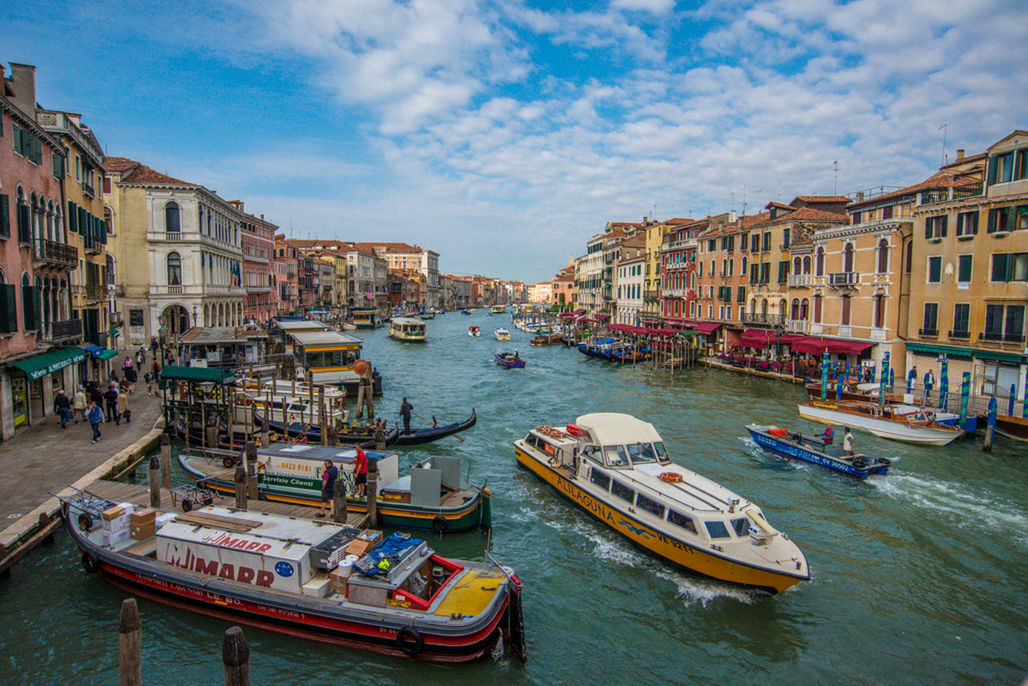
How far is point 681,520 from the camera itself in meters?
11.8

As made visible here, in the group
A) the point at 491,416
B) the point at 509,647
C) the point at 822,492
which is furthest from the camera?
the point at 491,416

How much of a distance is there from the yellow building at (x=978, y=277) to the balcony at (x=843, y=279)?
182 inches

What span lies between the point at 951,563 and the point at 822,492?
4.16 m

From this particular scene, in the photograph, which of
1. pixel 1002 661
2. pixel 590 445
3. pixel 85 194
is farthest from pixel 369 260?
pixel 1002 661

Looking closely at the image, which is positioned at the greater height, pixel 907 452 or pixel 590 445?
pixel 590 445

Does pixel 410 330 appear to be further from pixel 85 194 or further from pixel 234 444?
pixel 234 444

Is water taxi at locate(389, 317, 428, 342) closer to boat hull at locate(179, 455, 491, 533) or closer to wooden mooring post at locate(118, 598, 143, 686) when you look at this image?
boat hull at locate(179, 455, 491, 533)

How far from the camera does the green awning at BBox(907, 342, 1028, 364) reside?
22930 mm

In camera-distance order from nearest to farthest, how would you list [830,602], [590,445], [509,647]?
[509,647]
[830,602]
[590,445]

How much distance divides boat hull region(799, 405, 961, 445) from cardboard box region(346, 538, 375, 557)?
20.6 metres

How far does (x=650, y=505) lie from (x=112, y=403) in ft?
59.5

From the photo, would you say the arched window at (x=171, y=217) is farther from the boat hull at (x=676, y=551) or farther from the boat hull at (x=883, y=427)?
the boat hull at (x=883, y=427)

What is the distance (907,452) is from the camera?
814 inches

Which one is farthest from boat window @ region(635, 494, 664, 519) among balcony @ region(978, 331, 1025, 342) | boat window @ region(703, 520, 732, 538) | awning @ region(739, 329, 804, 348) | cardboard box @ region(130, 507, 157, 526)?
awning @ region(739, 329, 804, 348)
